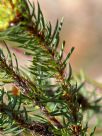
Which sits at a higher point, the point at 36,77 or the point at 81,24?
the point at 81,24

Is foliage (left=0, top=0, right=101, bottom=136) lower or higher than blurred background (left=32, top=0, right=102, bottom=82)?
lower

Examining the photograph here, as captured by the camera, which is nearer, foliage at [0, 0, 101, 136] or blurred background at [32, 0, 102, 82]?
foliage at [0, 0, 101, 136]

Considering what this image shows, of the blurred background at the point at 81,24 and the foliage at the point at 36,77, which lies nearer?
the foliage at the point at 36,77

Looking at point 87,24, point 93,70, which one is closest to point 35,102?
point 93,70

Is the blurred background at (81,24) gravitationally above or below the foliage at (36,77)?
above

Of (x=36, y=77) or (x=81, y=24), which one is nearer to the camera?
(x=36, y=77)

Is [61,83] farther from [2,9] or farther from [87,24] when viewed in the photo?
[87,24]
